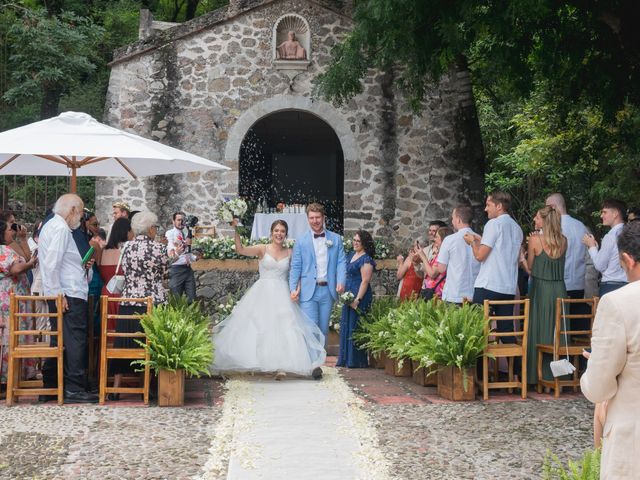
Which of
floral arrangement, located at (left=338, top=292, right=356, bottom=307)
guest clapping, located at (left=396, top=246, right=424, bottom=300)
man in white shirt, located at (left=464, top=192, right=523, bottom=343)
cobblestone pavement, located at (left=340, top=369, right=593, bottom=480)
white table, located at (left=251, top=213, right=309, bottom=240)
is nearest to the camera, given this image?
cobblestone pavement, located at (left=340, top=369, right=593, bottom=480)

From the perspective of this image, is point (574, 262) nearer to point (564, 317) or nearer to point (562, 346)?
point (564, 317)

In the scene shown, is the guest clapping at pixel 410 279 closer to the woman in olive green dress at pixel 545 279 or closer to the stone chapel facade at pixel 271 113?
the woman in olive green dress at pixel 545 279

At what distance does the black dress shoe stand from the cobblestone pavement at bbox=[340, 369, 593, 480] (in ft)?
7.65

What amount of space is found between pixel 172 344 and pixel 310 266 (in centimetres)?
233

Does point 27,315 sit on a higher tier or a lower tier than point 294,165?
lower

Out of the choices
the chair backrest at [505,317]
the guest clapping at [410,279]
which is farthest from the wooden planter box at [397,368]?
the chair backrest at [505,317]

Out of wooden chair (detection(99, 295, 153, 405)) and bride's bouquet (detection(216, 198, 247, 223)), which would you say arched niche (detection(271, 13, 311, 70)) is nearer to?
bride's bouquet (detection(216, 198, 247, 223))

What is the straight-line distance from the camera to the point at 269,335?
892cm

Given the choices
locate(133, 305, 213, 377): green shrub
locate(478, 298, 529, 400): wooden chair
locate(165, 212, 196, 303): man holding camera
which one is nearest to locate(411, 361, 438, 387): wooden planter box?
locate(478, 298, 529, 400): wooden chair

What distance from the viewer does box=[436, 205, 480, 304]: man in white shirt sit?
28.6 feet

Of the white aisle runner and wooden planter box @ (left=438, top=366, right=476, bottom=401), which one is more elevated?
wooden planter box @ (left=438, top=366, right=476, bottom=401)

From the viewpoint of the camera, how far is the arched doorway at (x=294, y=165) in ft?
76.4

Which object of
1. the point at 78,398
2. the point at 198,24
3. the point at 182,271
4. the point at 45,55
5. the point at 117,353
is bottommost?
the point at 78,398

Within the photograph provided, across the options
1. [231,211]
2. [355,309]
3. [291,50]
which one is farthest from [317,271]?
[291,50]
